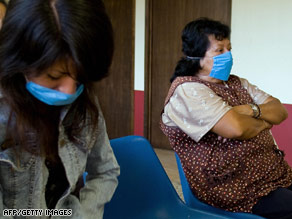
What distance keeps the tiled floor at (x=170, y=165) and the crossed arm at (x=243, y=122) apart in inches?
62.1

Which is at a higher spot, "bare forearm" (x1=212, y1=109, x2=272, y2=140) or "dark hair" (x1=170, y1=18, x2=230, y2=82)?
"dark hair" (x1=170, y1=18, x2=230, y2=82)

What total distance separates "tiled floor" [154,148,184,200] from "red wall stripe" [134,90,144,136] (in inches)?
14.5

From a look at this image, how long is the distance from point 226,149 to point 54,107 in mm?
822

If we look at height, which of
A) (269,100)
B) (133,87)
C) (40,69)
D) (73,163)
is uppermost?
(40,69)

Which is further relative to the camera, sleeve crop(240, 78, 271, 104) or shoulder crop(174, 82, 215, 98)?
sleeve crop(240, 78, 271, 104)

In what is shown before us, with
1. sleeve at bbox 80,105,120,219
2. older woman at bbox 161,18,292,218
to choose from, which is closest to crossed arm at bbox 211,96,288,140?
older woman at bbox 161,18,292,218

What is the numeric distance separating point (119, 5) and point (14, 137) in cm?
367

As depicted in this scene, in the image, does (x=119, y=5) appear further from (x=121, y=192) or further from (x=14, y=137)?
(x=14, y=137)

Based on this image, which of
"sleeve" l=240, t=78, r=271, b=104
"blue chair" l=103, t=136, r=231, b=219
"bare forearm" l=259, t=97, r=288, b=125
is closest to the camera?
"blue chair" l=103, t=136, r=231, b=219

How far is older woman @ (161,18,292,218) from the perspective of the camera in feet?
Result: 4.77

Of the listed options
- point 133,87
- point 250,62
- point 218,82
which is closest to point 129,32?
point 133,87

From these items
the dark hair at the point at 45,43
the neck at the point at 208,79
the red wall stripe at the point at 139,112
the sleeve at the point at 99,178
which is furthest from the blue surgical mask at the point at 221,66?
the red wall stripe at the point at 139,112

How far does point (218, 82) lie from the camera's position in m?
1.74

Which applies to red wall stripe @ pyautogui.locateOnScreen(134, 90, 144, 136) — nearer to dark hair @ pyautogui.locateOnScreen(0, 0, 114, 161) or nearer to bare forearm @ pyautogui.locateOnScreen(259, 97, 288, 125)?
bare forearm @ pyautogui.locateOnScreen(259, 97, 288, 125)
